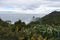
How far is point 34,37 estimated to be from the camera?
47.7 ft

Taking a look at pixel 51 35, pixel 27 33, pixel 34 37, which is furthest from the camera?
pixel 51 35

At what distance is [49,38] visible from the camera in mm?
15750

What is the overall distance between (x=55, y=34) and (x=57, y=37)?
575mm

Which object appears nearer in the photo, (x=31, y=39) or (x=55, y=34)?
(x=31, y=39)

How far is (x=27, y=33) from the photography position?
15.5 metres

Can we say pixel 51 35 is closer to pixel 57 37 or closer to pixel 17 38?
pixel 57 37

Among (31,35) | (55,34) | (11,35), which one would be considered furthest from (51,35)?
(11,35)

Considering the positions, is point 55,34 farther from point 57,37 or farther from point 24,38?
point 24,38

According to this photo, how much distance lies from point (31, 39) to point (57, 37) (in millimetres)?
2265

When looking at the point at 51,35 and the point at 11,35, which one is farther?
the point at 51,35

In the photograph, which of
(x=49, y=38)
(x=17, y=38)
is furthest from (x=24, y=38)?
(x=49, y=38)

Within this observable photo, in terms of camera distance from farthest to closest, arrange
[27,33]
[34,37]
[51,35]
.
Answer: [51,35] < [27,33] < [34,37]

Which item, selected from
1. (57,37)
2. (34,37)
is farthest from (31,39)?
(57,37)

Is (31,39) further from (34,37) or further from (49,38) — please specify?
(49,38)
